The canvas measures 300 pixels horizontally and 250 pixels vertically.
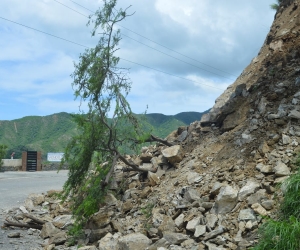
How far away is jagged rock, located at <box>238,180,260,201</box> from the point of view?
20.7 ft

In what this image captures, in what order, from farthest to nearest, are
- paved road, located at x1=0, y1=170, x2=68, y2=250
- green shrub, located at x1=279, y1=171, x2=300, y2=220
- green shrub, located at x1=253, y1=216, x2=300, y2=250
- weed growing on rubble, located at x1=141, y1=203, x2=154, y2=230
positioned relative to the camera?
1. paved road, located at x1=0, y1=170, x2=68, y2=250
2. weed growing on rubble, located at x1=141, y1=203, x2=154, y2=230
3. green shrub, located at x1=279, y1=171, x2=300, y2=220
4. green shrub, located at x1=253, y1=216, x2=300, y2=250

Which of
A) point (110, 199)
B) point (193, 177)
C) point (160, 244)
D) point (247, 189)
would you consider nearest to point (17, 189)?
point (110, 199)

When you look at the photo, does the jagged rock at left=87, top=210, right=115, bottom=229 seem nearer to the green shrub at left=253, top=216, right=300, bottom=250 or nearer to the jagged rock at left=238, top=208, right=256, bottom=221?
the jagged rock at left=238, top=208, right=256, bottom=221

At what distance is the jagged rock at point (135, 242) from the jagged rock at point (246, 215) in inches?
63.4

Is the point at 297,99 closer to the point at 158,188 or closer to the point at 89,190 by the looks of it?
the point at 158,188

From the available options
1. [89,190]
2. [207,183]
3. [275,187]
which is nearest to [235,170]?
[207,183]

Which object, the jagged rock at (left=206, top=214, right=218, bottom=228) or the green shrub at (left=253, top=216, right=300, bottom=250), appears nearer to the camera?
the green shrub at (left=253, top=216, right=300, bottom=250)

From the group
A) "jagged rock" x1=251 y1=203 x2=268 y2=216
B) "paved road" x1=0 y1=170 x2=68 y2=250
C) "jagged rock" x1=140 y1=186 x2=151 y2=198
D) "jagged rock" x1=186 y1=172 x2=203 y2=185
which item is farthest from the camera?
"jagged rock" x1=140 y1=186 x2=151 y2=198

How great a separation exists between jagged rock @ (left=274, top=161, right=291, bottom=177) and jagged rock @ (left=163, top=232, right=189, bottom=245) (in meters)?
1.79

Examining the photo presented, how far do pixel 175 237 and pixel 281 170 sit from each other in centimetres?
200

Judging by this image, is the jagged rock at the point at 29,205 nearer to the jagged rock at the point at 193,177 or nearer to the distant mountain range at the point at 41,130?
the jagged rock at the point at 193,177

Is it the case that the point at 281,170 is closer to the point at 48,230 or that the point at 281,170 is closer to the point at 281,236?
the point at 281,236

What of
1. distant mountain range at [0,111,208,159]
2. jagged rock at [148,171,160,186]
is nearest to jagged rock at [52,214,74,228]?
jagged rock at [148,171,160,186]

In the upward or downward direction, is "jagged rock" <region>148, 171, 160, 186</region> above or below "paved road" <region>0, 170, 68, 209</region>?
above
